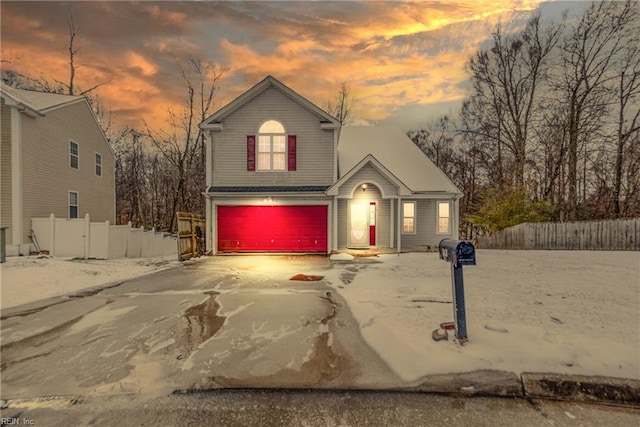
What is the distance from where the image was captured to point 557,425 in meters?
2.33

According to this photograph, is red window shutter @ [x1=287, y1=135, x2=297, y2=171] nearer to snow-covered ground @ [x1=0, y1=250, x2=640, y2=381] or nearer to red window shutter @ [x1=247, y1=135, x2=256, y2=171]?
red window shutter @ [x1=247, y1=135, x2=256, y2=171]

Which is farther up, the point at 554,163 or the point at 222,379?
the point at 554,163

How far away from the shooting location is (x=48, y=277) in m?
7.85

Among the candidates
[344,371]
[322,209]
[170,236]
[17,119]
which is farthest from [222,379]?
[170,236]

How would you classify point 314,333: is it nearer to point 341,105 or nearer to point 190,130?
point 190,130

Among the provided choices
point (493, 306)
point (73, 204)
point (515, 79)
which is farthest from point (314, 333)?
point (515, 79)

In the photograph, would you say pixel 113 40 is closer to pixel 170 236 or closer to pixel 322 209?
pixel 170 236

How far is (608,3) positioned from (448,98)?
1047cm

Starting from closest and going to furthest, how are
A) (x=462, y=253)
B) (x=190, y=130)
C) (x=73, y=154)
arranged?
(x=462, y=253) < (x=73, y=154) < (x=190, y=130)

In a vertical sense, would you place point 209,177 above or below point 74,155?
below

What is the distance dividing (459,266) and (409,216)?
12090mm

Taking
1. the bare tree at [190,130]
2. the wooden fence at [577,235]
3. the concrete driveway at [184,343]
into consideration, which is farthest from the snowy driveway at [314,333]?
the bare tree at [190,130]

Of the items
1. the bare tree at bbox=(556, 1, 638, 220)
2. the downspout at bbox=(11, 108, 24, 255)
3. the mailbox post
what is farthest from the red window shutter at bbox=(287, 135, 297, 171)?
the bare tree at bbox=(556, 1, 638, 220)

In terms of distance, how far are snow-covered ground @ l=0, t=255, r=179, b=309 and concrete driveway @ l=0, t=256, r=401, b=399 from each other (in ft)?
2.59
